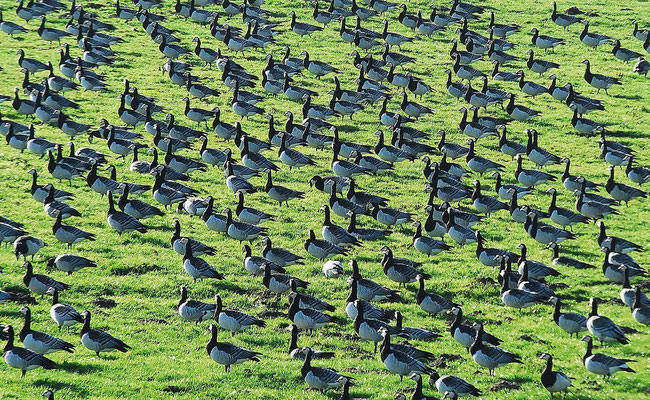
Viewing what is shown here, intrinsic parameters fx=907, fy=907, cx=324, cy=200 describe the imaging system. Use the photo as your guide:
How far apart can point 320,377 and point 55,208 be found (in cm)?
1664

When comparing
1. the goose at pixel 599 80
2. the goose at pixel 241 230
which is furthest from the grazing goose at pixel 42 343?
the goose at pixel 599 80

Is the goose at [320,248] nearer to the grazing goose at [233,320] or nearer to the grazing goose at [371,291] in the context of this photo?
the grazing goose at [371,291]

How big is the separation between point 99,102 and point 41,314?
80.8 feet

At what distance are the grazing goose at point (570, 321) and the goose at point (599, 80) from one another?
2818 centimetres

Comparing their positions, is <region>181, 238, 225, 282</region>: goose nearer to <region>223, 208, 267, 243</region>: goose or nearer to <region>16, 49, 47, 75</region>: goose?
<region>223, 208, 267, 243</region>: goose

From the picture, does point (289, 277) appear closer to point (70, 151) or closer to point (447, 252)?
point (447, 252)

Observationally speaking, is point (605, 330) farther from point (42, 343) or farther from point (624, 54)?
point (624, 54)

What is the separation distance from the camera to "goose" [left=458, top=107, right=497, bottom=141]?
47.2 m

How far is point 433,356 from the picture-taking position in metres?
26.7

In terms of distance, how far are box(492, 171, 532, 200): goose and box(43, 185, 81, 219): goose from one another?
59.4 feet

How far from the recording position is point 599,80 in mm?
53500

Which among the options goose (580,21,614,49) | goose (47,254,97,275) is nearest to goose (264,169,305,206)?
goose (47,254,97,275)

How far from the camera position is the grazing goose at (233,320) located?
1104 inches

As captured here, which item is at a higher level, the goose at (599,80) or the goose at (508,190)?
the goose at (599,80)
